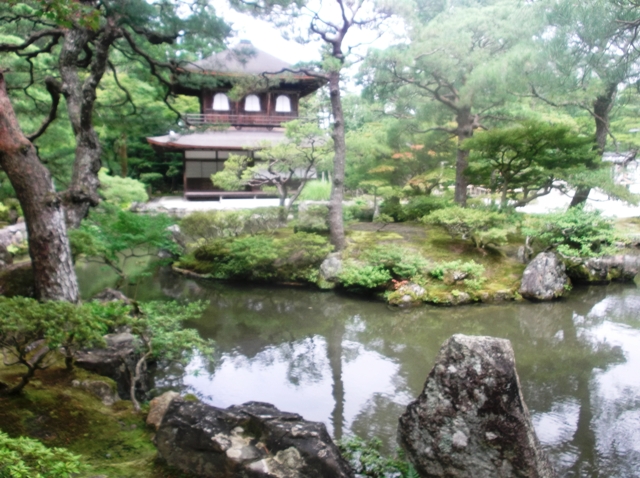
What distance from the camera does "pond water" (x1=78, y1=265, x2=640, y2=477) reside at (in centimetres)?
428

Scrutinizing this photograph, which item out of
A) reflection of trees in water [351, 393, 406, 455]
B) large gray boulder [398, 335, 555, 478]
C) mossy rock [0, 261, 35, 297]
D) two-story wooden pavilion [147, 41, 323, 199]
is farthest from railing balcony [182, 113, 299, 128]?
large gray boulder [398, 335, 555, 478]

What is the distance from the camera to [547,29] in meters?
7.25

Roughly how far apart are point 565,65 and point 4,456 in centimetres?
642

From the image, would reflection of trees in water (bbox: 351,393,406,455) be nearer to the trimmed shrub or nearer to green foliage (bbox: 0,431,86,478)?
green foliage (bbox: 0,431,86,478)

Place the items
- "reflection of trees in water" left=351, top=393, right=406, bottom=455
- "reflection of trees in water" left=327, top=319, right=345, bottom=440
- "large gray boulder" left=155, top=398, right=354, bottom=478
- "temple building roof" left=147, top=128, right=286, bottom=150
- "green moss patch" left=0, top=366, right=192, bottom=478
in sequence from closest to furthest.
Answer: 1. "large gray boulder" left=155, top=398, right=354, bottom=478
2. "green moss patch" left=0, top=366, right=192, bottom=478
3. "reflection of trees in water" left=351, top=393, right=406, bottom=455
4. "reflection of trees in water" left=327, top=319, right=345, bottom=440
5. "temple building roof" left=147, top=128, right=286, bottom=150

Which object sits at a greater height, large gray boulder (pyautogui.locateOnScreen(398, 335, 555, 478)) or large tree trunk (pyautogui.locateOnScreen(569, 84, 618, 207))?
large tree trunk (pyautogui.locateOnScreen(569, 84, 618, 207))

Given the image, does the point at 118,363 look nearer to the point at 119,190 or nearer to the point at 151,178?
the point at 119,190

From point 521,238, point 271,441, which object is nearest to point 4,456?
point 271,441

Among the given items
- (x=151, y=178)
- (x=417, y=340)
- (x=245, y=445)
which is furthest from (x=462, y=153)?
(x=151, y=178)

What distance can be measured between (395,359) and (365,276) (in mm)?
2738

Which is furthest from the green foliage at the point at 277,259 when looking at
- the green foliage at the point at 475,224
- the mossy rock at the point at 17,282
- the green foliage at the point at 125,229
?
the mossy rock at the point at 17,282

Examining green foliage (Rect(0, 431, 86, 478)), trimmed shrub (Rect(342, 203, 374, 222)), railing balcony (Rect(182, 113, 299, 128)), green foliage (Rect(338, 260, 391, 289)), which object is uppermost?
railing balcony (Rect(182, 113, 299, 128))

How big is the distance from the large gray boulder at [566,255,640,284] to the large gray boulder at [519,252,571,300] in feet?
2.75

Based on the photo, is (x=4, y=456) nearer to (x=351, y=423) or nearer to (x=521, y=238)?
(x=351, y=423)
